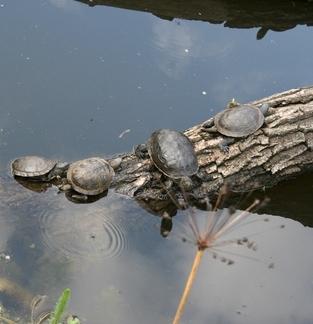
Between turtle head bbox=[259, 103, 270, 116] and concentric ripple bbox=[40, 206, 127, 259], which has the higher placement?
turtle head bbox=[259, 103, 270, 116]

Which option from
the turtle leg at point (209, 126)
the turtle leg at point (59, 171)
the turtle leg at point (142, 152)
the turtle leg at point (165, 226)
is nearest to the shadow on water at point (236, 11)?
the turtle leg at point (209, 126)

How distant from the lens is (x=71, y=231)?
4.61m

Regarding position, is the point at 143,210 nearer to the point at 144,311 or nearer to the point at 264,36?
the point at 144,311

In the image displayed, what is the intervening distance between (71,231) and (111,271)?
1.63ft

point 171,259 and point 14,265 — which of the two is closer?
point 14,265

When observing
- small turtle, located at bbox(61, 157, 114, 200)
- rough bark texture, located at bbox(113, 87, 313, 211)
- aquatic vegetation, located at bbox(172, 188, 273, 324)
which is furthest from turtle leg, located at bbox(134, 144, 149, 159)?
aquatic vegetation, located at bbox(172, 188, 273, 324)

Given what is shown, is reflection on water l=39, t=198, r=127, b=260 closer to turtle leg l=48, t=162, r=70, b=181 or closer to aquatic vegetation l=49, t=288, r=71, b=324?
turtle leg l=48, t=162, r=70, b=181

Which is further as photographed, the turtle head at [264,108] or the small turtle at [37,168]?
the turtle head at [264,108]

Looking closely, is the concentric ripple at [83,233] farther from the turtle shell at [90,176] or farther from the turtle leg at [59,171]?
the turtle leg at [59,171]

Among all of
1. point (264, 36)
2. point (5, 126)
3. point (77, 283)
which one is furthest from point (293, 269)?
point (264, 36)

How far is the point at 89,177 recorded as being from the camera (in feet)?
15.8

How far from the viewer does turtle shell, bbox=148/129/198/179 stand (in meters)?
4.95

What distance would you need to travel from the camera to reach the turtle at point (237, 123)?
16.8 ft

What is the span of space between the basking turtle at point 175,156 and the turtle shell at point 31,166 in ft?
3.04
